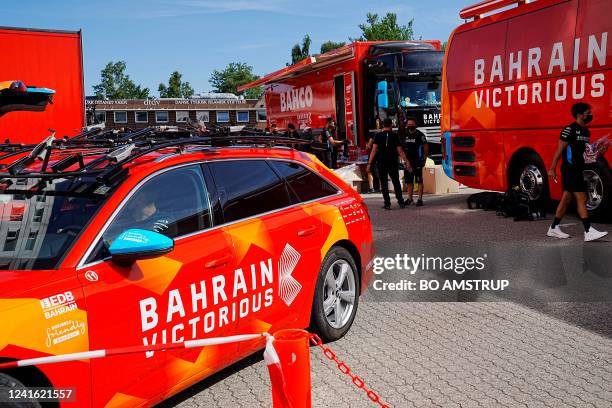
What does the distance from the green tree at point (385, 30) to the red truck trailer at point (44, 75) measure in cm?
5027

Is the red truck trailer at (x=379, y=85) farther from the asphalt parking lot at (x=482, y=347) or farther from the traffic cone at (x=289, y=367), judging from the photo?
the traffic cone at (x=289, y=367)

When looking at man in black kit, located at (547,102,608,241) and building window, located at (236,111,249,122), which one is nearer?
man in black kit, located at (547,102,608,241)

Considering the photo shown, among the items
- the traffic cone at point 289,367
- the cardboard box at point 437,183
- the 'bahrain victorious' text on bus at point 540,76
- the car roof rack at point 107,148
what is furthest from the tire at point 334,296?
the cardboard box at point 437,183

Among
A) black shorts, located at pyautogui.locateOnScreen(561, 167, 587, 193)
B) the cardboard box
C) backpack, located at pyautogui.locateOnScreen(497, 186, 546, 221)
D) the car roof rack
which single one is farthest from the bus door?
the car roof rack

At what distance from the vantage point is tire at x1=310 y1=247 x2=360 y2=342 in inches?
210

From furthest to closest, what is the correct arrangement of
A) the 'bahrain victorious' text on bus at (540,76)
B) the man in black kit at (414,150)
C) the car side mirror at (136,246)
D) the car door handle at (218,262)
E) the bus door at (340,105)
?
the bus door at (340,105) < the man in black kit at (414,150) < the 'bahrain victorious' text on bus at (540,76) < the car door handle at (218,262) < the car side mirror at (136,246)

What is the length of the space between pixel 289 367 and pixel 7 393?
1.20 metres

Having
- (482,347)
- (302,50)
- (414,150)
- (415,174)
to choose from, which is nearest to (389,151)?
(414,150)

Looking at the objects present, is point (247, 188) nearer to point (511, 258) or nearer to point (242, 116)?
point (511, 258)

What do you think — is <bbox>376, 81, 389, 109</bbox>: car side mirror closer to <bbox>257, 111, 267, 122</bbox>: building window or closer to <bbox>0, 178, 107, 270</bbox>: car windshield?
<bbox>0, 178, 107, 270</bbox>: car windshield

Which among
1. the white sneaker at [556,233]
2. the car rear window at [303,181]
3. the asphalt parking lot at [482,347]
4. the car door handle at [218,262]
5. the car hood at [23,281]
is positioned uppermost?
the car rear window at [303,181]

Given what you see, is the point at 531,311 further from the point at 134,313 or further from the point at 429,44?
the point at 429,44

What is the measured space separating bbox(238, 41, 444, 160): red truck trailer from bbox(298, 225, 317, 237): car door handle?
13815 mm

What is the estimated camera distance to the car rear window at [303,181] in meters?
5.32
